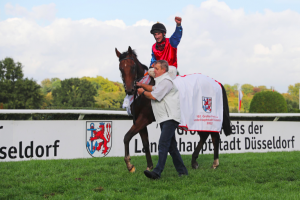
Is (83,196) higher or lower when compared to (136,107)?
lower

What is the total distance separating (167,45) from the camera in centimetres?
505

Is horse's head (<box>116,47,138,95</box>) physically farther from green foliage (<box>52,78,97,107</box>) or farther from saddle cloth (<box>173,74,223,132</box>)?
green foliage (<box>52,78,97,107</box>)

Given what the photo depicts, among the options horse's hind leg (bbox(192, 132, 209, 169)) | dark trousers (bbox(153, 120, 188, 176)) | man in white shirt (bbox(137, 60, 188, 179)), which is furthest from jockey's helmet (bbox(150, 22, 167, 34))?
horse's hind leg (bbox(192, 132, 209, 169))

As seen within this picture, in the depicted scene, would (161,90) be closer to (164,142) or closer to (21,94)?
(164,142)

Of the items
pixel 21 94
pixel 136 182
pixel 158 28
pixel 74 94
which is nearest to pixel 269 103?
pixel 158 28

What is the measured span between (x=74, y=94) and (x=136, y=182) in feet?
156

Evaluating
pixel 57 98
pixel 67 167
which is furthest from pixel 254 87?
pixel 67 167

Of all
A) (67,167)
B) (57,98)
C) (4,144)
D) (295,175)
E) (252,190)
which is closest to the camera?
(252,190)

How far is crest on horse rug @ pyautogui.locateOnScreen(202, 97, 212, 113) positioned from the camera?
17.4 feet

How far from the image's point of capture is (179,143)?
7676 mm

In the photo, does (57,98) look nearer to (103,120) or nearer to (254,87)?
(103,120)

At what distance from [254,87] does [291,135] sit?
308 ft

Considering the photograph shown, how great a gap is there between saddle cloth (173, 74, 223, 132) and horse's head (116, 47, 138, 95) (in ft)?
2.94

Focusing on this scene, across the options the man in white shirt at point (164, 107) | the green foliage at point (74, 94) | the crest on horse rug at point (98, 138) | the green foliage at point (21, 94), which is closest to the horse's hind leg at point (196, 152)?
the man in white shirt at point (164, 107)
